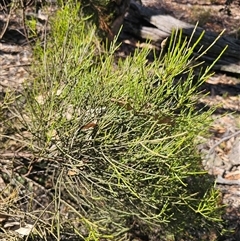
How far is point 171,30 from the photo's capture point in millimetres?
7203

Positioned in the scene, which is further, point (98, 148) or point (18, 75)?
point (18, 75)

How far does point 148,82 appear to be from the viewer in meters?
2.69

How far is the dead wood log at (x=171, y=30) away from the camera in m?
7.17

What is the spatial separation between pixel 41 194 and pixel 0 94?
1553 millimetres

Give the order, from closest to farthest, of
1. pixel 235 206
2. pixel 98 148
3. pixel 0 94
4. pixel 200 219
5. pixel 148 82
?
pixel 148 82 < pixel 98 148 < pixel 200 219 < pixel 235 206 < pixel 0 94

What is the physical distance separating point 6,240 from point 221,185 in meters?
2.66

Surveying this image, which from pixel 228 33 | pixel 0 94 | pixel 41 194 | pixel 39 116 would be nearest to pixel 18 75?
pixel 0 94

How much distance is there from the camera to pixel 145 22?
24.7ft

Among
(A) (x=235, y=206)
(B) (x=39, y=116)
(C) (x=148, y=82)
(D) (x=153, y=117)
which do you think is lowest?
(A) (x=235, y=206)

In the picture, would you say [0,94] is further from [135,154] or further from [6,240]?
[135,154]

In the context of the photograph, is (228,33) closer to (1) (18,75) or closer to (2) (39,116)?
(1) (18,75)

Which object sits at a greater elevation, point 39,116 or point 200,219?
point 39,116

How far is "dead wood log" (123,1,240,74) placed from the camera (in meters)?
7.17

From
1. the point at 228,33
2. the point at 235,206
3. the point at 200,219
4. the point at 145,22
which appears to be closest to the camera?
the point at 200,219
